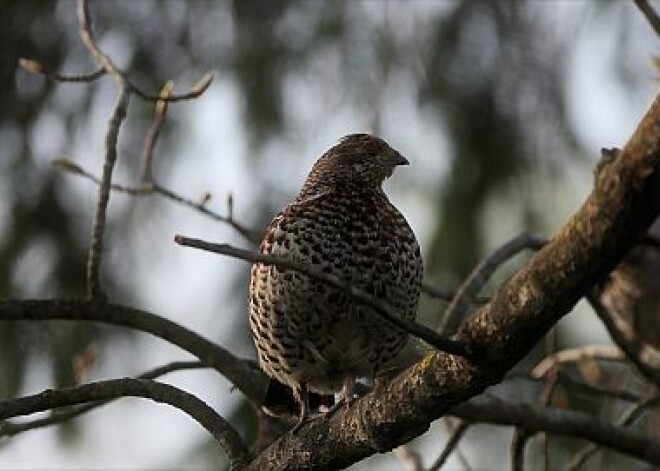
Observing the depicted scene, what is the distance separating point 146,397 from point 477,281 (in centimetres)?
160

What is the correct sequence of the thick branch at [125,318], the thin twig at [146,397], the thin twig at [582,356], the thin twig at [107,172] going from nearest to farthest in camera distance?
the thin twig at [146,397], the thin twig at [107,172], the thick branch at [125,318], the thin twig at [582,356]

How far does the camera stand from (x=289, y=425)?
4.88m

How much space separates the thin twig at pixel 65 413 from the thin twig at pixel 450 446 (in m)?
0.86

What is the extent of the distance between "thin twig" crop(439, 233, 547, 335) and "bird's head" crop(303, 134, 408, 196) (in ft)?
1.50

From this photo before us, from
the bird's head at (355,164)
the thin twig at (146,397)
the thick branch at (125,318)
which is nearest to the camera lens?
the thin twig at (146,397)

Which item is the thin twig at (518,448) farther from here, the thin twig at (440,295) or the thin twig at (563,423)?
the thin twig at (440,295)

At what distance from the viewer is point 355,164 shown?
4711mm

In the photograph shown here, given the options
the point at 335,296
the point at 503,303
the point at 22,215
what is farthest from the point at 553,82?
the point at 503,303

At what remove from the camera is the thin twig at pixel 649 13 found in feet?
14.2

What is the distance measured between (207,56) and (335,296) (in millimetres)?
3042

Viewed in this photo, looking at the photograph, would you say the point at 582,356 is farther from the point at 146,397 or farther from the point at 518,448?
the point at 146,397

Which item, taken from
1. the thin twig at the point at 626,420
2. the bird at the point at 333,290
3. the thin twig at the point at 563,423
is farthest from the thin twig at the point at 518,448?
the bird at the point at 333,290

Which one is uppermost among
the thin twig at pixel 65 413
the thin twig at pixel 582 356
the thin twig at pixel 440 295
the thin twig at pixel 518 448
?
the thin twig at pixel 440 295

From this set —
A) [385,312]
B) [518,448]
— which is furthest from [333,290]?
[385,312]
